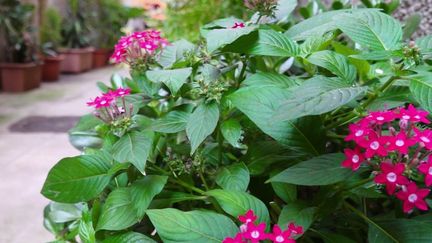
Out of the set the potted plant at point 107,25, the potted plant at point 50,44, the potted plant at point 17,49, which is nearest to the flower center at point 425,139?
the potted plant at point 17,49

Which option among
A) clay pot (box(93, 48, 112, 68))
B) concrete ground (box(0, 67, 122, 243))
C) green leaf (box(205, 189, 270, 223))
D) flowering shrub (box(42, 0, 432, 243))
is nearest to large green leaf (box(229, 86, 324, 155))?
flowering shrub (box(42, 0, 432, 243))

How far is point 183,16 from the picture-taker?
295cm

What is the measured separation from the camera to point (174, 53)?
39.0 inches

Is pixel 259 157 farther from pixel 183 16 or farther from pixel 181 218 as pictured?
pixel 183 16

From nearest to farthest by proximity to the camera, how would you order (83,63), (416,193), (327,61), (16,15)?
(416,193), (327,61), (16,15), (83,63)

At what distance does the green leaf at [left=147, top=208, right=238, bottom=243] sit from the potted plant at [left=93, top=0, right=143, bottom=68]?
901 cm

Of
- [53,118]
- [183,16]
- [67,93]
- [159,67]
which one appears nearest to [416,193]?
[159,67]

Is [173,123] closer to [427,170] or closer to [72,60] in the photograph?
[427,170]

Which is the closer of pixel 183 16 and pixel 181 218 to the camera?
pixel 181 218

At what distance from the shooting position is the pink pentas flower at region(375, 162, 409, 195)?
1.96 ft

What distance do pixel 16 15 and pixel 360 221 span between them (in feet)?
19.2

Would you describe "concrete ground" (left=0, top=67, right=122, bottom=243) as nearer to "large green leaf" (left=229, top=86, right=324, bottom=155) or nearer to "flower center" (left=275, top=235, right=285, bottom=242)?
"large green leaf" (left=229, top=86, right=324, bottom=155)

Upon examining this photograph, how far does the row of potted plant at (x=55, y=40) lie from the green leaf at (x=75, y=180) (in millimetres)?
3272

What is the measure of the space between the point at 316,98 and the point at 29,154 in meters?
3.23
